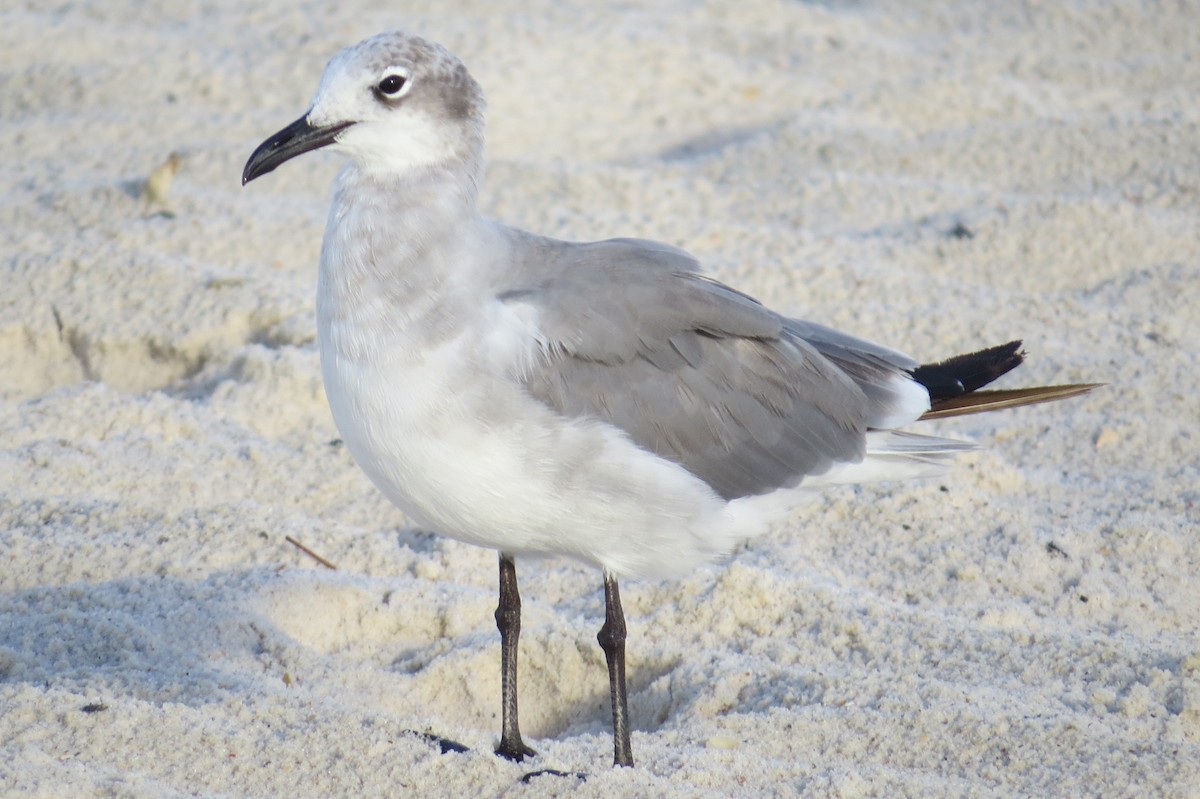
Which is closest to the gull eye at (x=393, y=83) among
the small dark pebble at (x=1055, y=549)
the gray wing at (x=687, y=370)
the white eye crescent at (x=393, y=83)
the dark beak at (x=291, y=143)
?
the white eye crescent at (x=393, y=83)

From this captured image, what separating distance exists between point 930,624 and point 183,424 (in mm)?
2411

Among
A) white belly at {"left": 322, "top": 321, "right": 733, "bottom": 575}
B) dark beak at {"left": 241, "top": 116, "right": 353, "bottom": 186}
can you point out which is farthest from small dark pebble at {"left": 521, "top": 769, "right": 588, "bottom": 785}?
dark beak at {"left": 241, "top": 116, "right": 353, "bottom": 186}

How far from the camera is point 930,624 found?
371 centimetres

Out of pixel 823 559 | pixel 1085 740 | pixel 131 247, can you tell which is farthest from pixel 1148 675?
pixel 131 247

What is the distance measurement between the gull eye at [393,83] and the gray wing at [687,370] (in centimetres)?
47

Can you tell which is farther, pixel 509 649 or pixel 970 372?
pixel 970 372

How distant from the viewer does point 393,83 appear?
3107 millimetres

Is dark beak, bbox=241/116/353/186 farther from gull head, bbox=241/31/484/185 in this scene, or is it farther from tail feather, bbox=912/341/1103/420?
tail feather, bbox=912/341/1103/420

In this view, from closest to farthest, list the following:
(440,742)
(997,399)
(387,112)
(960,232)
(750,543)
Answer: (440,742) < (387,112) < (997,399) < (750,543) < (960,232)

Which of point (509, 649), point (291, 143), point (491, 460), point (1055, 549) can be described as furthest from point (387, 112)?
point (1055, 549)

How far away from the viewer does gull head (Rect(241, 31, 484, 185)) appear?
3091mm

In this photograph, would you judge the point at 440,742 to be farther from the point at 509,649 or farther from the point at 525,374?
the point at 525,374

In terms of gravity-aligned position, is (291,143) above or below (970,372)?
above

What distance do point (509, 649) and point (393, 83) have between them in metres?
1.35
